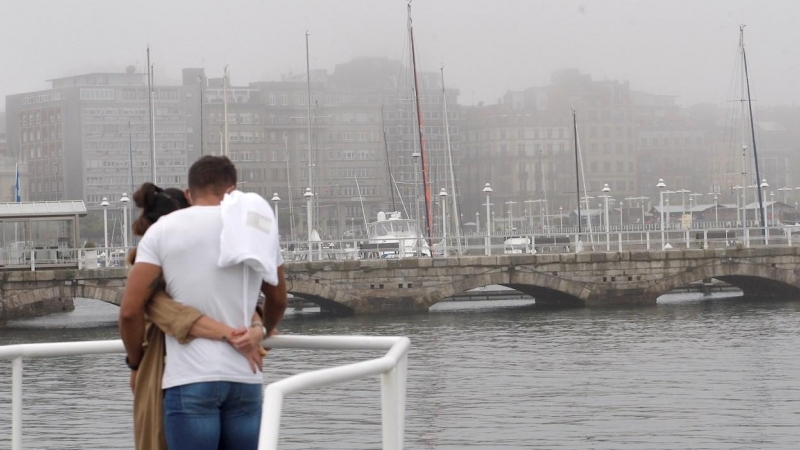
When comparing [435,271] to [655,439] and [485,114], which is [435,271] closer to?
[655,439]

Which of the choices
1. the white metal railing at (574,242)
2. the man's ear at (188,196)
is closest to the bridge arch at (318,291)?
the white metal railing at (574,242)

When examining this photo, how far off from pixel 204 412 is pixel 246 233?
638 millimetres

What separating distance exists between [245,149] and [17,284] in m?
82.4

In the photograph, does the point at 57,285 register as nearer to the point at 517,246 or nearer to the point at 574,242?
the point at 517,246

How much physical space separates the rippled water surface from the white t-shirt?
298 mm

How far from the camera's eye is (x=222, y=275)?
4.68 metres

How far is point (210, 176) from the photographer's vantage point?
4.82m

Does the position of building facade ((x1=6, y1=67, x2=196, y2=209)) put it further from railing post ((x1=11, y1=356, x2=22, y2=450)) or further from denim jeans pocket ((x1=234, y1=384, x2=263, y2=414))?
denim jeans pocket ((x1=234, y1=384, x2=263, y2=414))

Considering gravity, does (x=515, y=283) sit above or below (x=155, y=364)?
below

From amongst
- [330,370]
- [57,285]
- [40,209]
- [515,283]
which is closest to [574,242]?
[515,283]

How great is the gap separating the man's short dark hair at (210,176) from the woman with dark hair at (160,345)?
1.28 ft

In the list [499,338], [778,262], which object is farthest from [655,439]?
[778,262]

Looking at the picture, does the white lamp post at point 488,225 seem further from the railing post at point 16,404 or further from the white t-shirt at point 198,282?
the white t-shirt at point 198,282

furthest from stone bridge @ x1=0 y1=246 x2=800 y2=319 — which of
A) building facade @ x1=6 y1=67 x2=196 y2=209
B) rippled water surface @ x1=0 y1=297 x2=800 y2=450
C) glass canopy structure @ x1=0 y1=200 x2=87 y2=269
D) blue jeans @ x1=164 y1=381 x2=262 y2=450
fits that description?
building facade @ x1=6 y1=67 x2=196 y2=209
